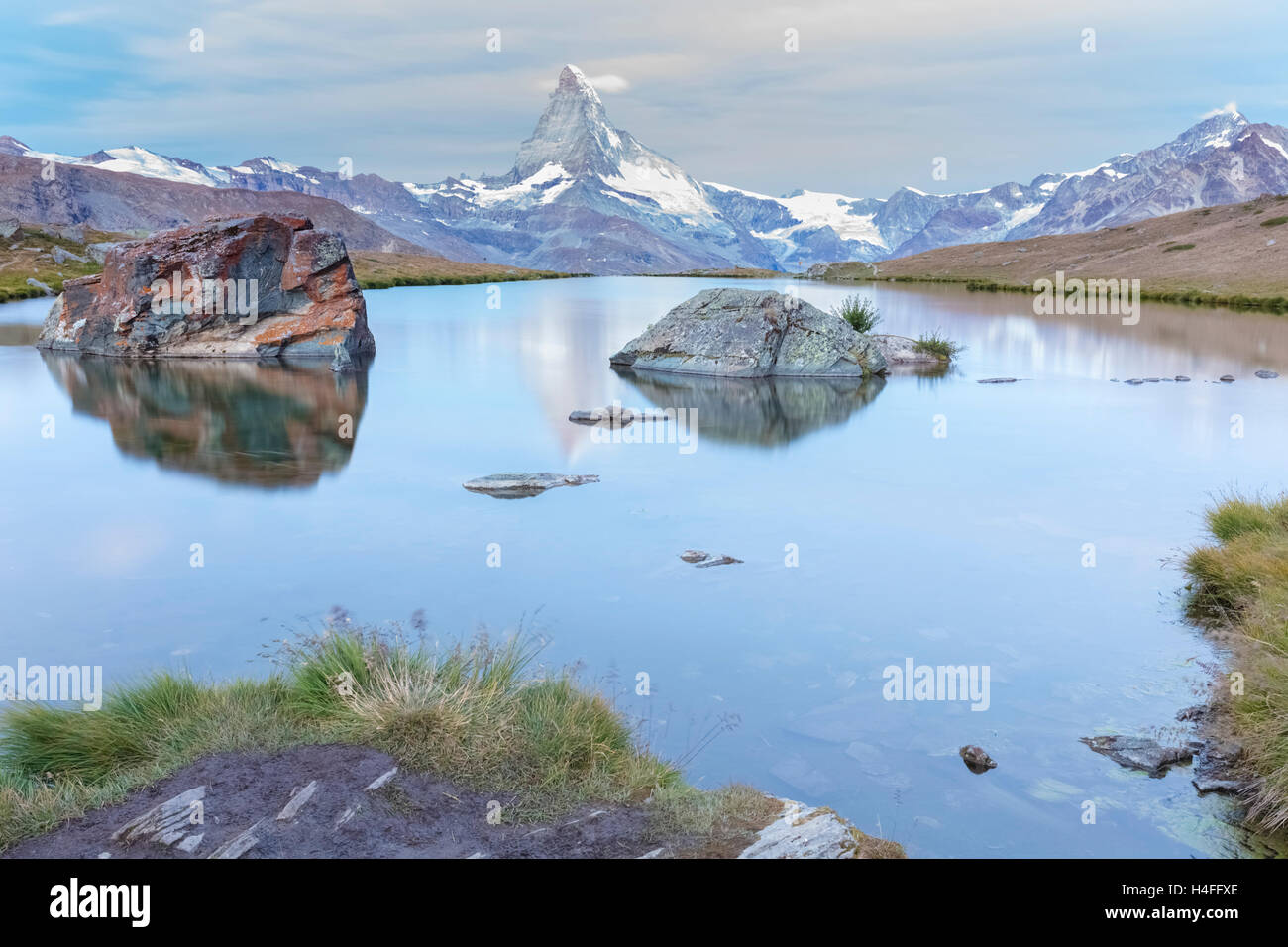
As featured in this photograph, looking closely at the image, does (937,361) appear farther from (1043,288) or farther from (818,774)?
(1043,288)

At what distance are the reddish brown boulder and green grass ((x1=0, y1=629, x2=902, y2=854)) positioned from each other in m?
21.9

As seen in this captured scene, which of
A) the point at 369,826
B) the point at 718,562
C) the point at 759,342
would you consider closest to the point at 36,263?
the point at 759,342

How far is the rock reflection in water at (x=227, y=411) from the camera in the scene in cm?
1530

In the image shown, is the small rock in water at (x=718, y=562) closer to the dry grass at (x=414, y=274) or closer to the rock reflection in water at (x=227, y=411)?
→ the rock reflection in water at (x=227, y=411)

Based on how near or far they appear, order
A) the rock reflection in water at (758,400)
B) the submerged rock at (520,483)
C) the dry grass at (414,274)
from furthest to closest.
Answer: the dry grass at (414,274)
the rock reflection in water at (758,400)
the submerged rock at (520,483)

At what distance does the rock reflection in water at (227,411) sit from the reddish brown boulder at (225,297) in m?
0.88

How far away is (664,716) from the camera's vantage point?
23.8 ft

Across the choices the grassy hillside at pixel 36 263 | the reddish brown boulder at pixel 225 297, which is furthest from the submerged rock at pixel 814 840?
the grassy hillside at pixel 36 263

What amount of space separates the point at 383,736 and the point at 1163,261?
86.4 metres

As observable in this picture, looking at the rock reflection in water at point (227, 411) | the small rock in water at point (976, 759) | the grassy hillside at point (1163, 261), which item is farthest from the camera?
the grassy hillside at point (1163, 261)

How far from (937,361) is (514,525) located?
19.3 metres

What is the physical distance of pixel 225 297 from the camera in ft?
92.9
